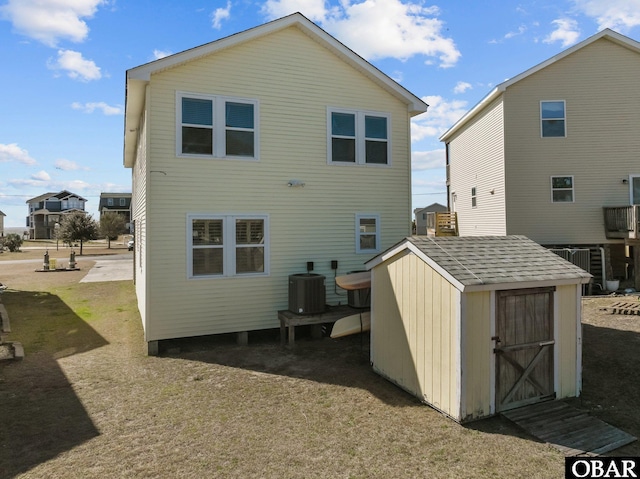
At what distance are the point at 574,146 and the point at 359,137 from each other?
11340 mm

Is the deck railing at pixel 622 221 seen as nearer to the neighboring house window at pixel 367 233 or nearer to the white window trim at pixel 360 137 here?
the white window trim at pixel 360 137

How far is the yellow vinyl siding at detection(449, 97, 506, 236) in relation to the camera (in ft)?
58.4

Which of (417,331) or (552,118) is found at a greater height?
(552,118)

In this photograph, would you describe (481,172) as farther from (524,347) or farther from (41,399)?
(41,399)

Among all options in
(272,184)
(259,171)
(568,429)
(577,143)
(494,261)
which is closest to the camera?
(568,429)

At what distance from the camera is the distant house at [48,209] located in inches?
2795

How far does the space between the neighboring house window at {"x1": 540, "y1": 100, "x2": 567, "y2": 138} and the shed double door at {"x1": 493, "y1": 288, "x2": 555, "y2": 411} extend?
44.6 ft

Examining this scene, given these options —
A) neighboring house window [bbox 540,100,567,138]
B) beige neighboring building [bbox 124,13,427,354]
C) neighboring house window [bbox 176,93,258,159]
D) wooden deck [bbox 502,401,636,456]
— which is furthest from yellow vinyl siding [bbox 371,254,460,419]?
neighboring house window [bbox 540,100,567,138]

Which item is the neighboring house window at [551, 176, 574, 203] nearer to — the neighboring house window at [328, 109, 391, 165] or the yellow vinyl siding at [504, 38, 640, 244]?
the yellow vinyl siding at [504, 38, 640, 244]

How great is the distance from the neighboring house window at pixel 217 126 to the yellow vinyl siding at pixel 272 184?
184 millimetres

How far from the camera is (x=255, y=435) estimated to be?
216 inches

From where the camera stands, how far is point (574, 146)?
17.2 m

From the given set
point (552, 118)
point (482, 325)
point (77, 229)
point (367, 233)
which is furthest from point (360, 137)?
point (77, 229)

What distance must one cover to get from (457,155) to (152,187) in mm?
18647
